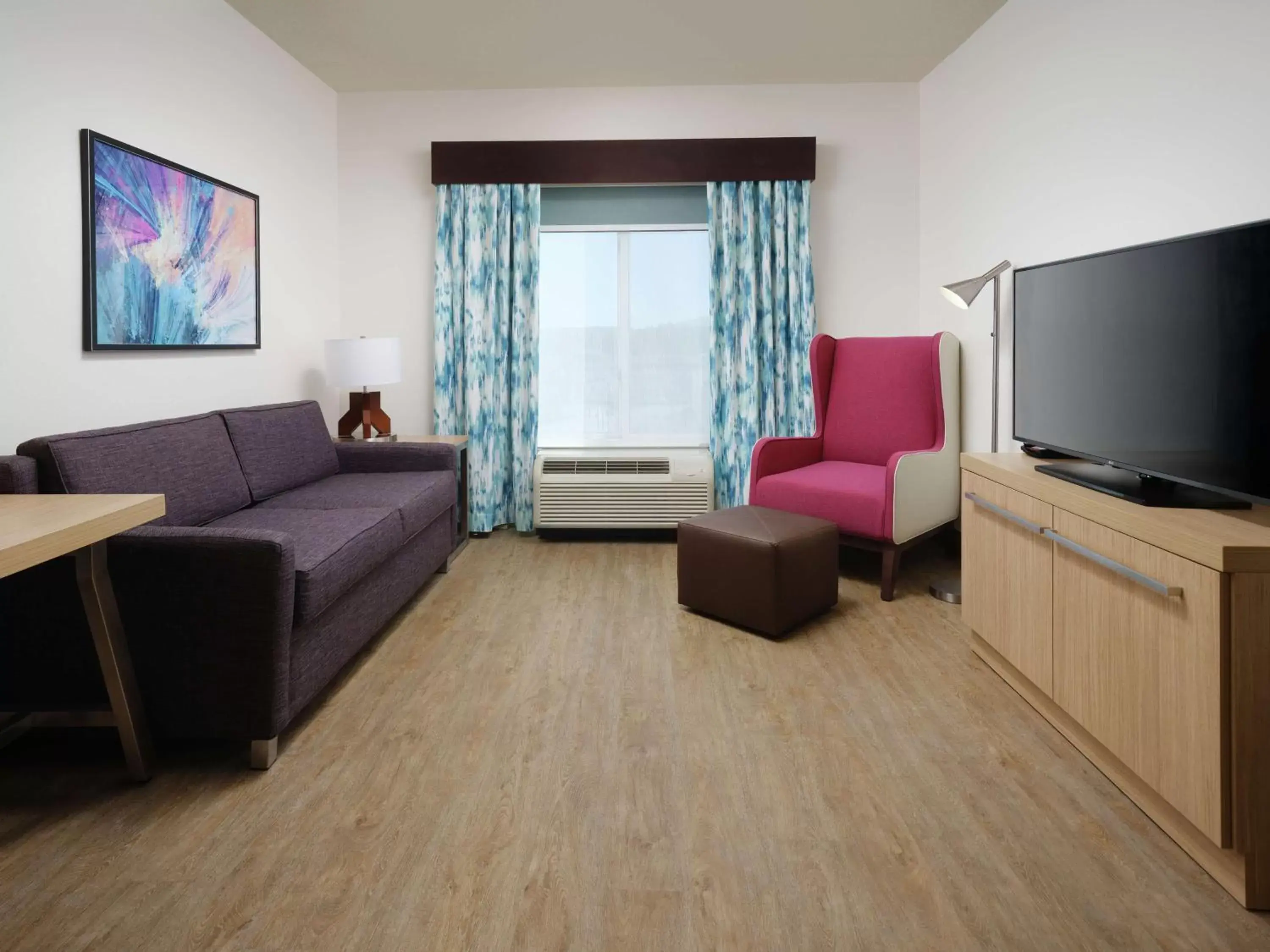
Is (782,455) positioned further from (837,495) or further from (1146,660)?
(1146,660)

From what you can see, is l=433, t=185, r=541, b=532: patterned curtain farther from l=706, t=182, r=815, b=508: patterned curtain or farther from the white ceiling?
l=706, t=182, r=815, b=508: patterned curtain

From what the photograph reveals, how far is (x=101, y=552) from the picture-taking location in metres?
1.82

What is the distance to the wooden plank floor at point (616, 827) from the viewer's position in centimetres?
142

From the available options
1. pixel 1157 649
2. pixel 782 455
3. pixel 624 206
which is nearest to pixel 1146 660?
pixel 1157 649

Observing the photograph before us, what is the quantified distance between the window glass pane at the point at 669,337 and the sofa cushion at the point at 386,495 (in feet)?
4.96

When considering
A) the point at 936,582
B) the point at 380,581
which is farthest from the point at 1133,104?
the point at 380,581

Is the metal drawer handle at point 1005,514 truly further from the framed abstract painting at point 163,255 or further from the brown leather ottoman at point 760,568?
the framed abstract painting at point 163,255

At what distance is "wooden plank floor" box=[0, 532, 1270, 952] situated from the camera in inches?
55.9

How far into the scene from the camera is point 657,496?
449cm

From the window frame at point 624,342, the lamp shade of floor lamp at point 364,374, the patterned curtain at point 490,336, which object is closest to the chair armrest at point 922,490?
the window frame at point 624,342

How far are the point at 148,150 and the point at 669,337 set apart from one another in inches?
112

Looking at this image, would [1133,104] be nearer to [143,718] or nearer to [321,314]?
[143,718]

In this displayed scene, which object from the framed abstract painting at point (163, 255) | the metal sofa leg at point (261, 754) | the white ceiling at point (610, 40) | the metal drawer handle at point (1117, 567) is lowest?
the metal sofa leg at point (261, 754)

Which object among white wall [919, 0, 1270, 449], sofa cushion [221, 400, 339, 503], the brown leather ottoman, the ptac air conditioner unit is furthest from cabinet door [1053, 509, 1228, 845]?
sofa cushion [221, 400, 339, 503]
